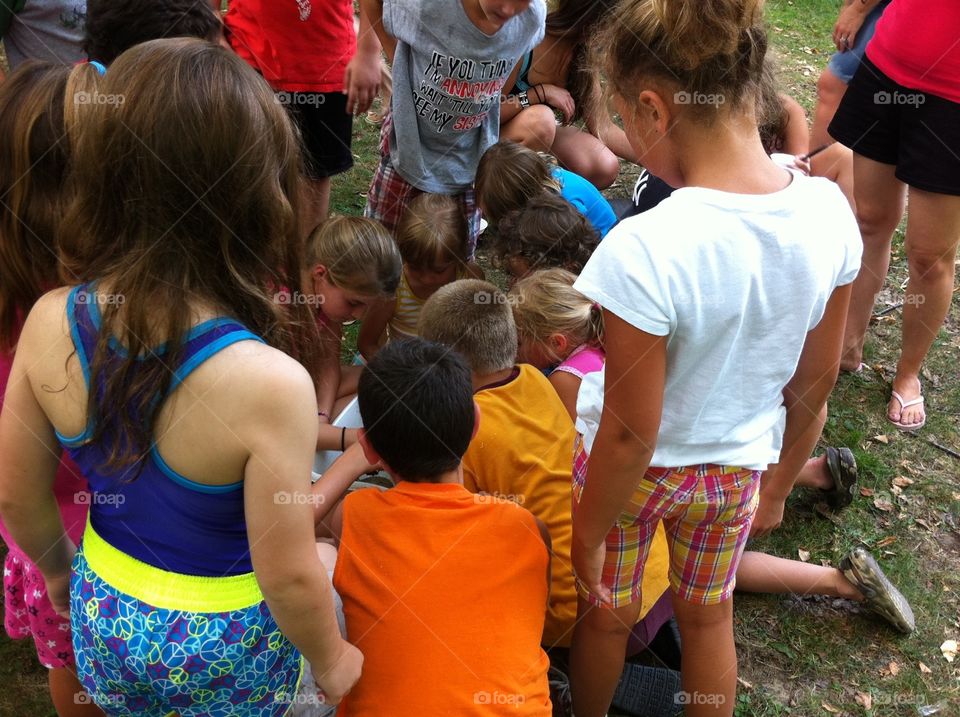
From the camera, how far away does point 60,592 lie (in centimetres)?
169

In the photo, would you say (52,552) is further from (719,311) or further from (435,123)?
(435,123)

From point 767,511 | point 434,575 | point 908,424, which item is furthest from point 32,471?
point 908,424

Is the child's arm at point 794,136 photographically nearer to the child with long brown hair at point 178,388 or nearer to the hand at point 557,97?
the hand at point 557,97

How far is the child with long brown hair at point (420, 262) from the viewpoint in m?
3.16

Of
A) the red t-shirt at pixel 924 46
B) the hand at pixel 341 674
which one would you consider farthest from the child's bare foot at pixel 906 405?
the hand at pixel 341 674

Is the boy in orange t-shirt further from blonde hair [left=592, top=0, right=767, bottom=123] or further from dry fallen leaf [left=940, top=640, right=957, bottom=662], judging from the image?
dry fallen leaf [left=940, top=640, right=957, bottom=662]

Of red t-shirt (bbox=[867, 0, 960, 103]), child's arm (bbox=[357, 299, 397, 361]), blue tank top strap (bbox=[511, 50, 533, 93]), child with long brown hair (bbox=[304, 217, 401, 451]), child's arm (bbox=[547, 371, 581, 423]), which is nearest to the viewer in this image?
child's arm (bbox=[547, 371, 581, 423])

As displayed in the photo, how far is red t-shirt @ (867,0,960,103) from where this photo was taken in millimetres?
2668

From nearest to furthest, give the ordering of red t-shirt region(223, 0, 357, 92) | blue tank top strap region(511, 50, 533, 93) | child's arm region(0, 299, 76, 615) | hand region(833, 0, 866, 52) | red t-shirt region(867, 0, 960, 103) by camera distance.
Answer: child's arm region(0, 299, 76, 615) < red t-shirt region(867, 0, 960, 103) < red t-shirt region(223, 0, 357, 92) < hand region(833, 0, 866, 52) < blue tank top strap region(511, 50, 533, 93)

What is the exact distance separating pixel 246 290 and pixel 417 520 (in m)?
0.67

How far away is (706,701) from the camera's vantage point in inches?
82.0

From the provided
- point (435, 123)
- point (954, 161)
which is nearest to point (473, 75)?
point (435, 123)

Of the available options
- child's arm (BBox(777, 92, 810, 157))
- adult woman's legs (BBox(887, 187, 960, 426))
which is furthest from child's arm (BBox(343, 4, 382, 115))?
adult woman's legs (BBox(887, 187, 960, 426))

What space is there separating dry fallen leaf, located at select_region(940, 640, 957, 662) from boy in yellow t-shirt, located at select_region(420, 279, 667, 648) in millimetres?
1029
